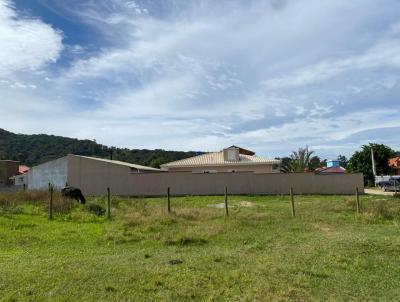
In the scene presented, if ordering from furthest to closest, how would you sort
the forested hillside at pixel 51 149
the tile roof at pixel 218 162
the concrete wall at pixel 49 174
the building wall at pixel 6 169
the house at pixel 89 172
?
the forested hillside at pixel 51 149 < the building wall at pixel 6 169 < the tile roof at pixel 218 162 < the concrete wall at pixel 49 174 < the house at pixel 89 172

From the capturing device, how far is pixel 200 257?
31.3 feet

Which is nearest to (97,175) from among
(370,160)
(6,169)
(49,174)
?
(49,174)

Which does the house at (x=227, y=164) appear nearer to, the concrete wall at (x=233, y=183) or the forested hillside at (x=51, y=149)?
the concrete wall at (x=233, y=183)

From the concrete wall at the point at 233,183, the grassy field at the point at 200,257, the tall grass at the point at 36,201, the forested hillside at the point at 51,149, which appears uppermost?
the forested hillside at the point at 51,149

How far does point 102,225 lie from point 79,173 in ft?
81.3

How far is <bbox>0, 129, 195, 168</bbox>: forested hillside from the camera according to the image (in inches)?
3590

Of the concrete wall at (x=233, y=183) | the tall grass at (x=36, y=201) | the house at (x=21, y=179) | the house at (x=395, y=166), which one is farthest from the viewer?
the house at (x=395, y=166)

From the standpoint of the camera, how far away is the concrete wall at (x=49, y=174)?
40.1 m

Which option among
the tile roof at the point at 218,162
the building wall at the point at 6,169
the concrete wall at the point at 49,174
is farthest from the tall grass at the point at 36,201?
the building wall at the point at 6,169

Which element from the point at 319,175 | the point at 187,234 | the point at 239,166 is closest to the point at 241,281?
the point at 187,234

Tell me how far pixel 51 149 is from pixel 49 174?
57061mm

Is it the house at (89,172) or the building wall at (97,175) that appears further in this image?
the house at (89,172)

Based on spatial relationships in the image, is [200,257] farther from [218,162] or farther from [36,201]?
[218,162]

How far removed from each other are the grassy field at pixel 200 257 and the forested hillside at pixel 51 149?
72.9m
